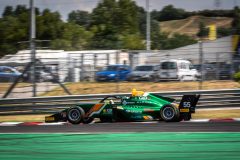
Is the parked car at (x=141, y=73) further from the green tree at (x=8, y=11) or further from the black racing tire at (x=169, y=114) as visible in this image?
the green tree at (x=8, y=11)

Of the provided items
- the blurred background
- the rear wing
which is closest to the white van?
the blurred background

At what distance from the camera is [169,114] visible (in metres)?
12.8

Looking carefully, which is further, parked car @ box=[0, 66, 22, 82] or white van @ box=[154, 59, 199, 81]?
parked car @ box=[0, 66, 22, 82]

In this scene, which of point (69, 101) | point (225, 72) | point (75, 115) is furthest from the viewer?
point (225, 72)

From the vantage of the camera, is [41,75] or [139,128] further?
[41,75]

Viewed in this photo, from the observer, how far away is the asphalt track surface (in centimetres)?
1120

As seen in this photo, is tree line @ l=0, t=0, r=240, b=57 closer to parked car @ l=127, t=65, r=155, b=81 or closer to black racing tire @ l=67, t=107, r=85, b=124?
parked car @ l=127, t=65, r=155, b=81

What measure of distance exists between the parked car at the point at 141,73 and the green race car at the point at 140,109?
8535 millimetres

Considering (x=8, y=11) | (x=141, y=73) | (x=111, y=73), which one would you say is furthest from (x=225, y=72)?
(x=8, y=11)

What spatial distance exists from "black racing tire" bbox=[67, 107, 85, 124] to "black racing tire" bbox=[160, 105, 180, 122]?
222cm

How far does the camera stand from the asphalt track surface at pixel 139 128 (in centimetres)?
1120

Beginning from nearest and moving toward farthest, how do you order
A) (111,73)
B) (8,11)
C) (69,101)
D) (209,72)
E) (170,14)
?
(69,101) → (209,72) → (111,73) → (8,11) → (170,14)

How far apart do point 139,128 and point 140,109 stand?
4.28ft

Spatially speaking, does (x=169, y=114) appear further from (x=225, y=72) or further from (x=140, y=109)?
(x=225, y=72)
